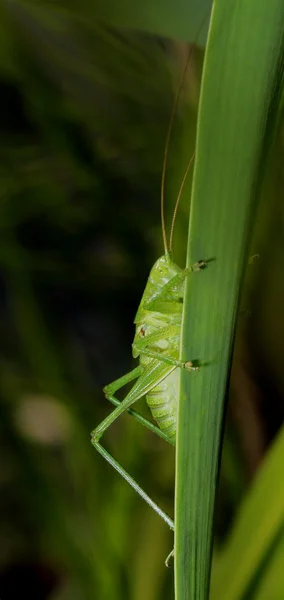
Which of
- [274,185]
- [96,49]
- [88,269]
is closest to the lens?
[274,185]

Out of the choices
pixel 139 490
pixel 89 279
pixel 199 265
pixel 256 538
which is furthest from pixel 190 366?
pixel 89 279

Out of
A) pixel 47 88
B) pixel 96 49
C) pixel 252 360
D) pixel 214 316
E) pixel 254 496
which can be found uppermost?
pixel 96 49

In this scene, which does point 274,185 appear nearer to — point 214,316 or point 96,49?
point 96,49

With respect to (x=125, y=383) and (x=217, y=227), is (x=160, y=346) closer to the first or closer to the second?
(x=125, y=383)

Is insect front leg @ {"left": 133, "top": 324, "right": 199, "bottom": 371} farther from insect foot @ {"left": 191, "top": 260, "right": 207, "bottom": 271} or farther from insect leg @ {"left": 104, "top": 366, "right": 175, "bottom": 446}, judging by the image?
insect foot @ {"left": 191, "top": 260, "right": 207, "bottom": 271}

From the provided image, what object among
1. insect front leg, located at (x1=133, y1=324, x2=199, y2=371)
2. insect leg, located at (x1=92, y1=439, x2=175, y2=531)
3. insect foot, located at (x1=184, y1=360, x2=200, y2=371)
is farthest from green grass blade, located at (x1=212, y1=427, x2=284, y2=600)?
insect foot, located at (x1=184, y1=360, x2=200, y2=371)

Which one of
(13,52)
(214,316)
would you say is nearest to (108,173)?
(13,52)
